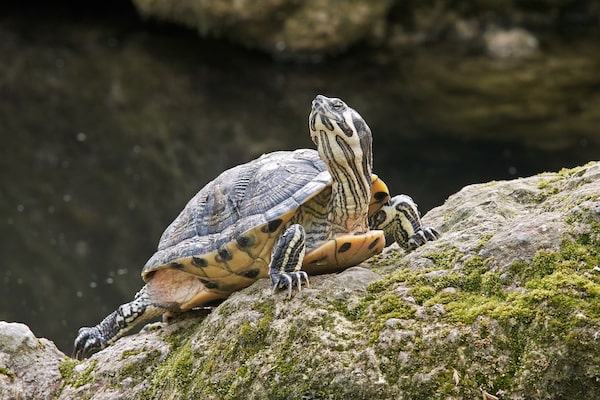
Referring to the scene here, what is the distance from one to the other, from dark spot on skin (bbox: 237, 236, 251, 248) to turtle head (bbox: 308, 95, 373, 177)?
0.49 meters

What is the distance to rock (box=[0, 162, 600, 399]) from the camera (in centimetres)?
282

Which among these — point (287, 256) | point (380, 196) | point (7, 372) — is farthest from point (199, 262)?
point (7, 372)

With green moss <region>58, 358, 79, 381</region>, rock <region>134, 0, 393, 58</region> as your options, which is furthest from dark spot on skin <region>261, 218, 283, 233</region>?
rock <region>134, 0, 393, 58</region>

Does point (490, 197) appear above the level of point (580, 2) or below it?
below

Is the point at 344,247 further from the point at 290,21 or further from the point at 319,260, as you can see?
the point at 290,21

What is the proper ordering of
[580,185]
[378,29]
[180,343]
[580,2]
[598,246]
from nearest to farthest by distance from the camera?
[598,246], [580,185], [180,343], [378,29], [580,2]

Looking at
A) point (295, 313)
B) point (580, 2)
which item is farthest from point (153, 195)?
point (580, 2)

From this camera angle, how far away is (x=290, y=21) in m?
15.5

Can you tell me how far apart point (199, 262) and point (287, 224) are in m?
0.45

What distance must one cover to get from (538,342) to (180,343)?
1.70 m

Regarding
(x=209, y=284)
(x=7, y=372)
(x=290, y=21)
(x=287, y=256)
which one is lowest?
(x=7, y=372)

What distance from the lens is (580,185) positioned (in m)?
3.56

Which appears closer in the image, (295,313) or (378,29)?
(295,313)

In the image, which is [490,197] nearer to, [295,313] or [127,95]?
[295,313]
